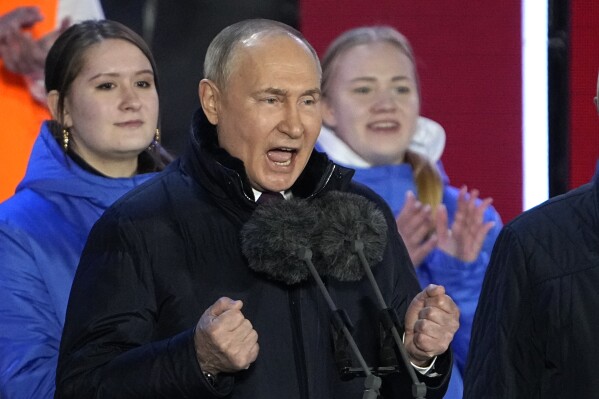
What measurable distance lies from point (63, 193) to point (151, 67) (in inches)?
17.4

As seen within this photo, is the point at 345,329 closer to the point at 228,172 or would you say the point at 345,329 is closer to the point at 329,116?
the point at 228,172

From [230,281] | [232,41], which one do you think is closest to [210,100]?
[232,41]

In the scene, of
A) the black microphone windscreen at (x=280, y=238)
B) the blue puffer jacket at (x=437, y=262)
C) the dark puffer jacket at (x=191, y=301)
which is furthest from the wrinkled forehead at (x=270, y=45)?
the blue puffer jacket at (x=437, y=262)

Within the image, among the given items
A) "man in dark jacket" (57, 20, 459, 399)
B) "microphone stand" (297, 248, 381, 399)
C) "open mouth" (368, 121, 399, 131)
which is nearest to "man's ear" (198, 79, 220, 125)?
"man in dark jacket" (57, 20, 459, 399)

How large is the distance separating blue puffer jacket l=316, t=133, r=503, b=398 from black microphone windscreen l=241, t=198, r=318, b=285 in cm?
Answer: 154

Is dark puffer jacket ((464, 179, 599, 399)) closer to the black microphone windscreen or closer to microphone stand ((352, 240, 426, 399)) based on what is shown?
microphone stand ((352, 240, 426, 399))

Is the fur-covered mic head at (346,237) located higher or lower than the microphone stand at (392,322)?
higher

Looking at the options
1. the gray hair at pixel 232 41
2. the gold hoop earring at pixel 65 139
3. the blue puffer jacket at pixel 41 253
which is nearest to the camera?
the gray hair at pixel 232 41

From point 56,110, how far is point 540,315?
5.18 ft

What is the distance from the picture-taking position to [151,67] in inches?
144

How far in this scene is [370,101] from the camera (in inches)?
163

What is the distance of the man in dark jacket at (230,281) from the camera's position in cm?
242

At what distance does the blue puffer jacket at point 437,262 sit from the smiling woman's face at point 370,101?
51 millimetres

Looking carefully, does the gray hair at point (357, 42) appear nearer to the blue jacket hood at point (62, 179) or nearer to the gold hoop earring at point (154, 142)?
the gold hoop earring at point (154, 142)
